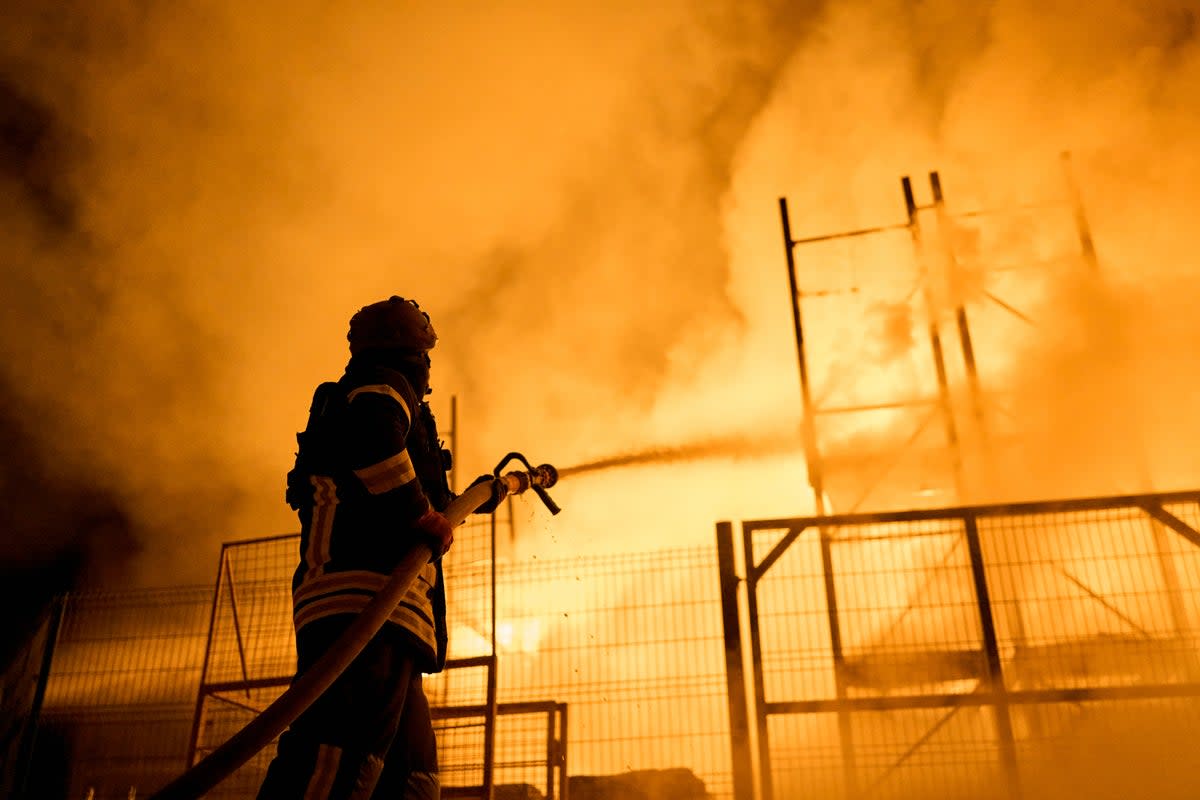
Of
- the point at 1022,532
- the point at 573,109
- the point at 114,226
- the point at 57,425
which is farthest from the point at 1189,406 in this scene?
the point at 57,425

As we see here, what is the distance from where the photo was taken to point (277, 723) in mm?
2047

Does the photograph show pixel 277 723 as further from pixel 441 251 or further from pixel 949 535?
pixel 441 251

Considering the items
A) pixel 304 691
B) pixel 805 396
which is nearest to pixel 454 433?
pixel 805 396

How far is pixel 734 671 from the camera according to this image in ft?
15.5

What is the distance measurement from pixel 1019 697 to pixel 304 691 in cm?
356

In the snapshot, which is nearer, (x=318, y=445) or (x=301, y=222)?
(x=318, y=445)

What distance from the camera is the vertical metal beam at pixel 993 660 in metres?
4.31

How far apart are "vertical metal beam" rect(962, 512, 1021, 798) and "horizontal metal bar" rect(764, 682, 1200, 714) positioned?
0.04 metres

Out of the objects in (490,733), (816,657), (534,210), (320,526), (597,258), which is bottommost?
(490,733)

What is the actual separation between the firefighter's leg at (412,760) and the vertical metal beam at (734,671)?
7.61 feet

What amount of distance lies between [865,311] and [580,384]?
8.78ft

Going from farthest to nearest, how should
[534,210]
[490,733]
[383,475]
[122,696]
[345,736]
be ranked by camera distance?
[534,210] → [122,696] → [490,733] → [383,475] → [345,736]

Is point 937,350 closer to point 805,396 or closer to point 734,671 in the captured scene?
point 805,396

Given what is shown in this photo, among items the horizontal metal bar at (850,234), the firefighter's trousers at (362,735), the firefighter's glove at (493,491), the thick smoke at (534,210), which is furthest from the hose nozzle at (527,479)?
the horizontal metal bar at (850,234)
